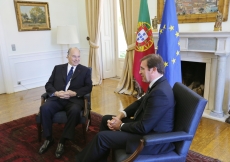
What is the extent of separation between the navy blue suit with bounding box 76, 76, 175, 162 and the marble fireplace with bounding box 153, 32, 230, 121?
1.54 meters

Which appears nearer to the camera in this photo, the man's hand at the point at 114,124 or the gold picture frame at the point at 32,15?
the man's hand at the point at 114,124

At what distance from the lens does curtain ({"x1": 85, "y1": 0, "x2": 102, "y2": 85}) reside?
470cm

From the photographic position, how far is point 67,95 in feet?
7.98

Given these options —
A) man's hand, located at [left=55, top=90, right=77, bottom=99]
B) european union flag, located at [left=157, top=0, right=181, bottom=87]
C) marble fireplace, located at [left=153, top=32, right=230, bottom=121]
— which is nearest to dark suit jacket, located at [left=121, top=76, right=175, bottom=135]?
man's hand, located at [left=55, top=90, right=77, bottom=99]

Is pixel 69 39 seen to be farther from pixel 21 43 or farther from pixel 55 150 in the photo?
pixel 55 150

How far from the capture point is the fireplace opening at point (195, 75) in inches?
132

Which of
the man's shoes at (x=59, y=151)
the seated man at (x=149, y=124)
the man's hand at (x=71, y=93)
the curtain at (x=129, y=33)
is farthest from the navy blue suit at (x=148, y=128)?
the curtain at (x=129, y=33)

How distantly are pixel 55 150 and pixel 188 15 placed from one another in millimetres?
2579

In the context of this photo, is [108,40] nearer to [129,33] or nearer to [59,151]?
[129,33]

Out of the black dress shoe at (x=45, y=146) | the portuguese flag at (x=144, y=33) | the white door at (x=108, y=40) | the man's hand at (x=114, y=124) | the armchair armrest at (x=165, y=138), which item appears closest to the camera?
the armchair armrest at (x=165, y=138)

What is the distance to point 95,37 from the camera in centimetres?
488

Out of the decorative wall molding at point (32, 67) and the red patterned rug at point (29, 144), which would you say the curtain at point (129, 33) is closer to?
the red patterned rug at point (29, 144)

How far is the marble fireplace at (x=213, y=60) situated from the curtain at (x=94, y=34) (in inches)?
89.6

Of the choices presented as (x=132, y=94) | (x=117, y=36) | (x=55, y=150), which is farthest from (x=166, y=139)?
(x=117, y=36)
